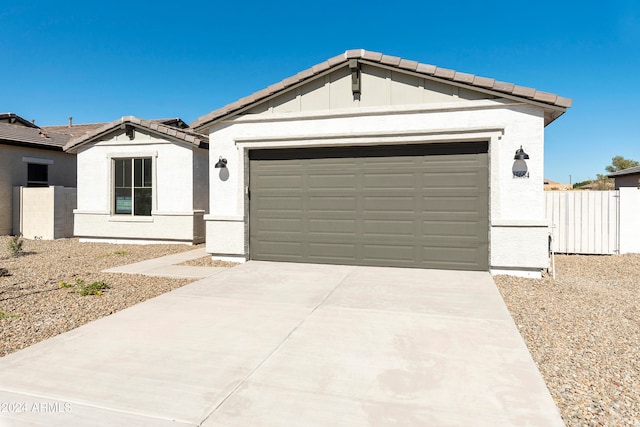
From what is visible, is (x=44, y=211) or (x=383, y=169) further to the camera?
(x=44, y=211)

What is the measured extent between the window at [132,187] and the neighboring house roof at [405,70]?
486 cm

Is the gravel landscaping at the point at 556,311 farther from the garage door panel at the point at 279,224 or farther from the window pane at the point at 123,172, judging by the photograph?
the window pane at the point at 123,172

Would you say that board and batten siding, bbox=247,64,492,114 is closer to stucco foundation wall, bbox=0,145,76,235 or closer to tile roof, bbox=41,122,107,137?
stucco foundation wall, bbox=0,145,76,235

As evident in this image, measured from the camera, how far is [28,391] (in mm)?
3199

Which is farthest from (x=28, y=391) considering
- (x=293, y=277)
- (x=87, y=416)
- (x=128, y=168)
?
(x=128, y=168)

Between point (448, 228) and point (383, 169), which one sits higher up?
point (383, 169)

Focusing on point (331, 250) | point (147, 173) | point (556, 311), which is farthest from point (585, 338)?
point (147, 173)

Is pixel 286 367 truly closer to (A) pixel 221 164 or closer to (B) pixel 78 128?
(A) pixel 221 164

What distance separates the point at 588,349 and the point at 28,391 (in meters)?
5.35

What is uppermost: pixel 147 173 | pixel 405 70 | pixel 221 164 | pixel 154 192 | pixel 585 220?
pixel 405 70

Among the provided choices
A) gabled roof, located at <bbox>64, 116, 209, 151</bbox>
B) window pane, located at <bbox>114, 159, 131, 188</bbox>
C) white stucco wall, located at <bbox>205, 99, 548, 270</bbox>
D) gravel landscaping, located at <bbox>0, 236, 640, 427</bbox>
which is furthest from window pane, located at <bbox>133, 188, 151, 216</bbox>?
white stucco wall, located at <bbox>205, 99, 548, 270</bbox>

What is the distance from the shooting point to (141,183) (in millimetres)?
13109

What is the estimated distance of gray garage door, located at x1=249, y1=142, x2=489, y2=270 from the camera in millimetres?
8125

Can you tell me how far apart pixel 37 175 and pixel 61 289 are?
12.9 metres
